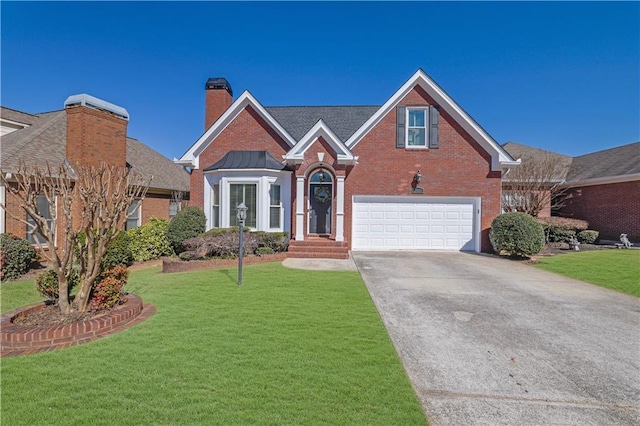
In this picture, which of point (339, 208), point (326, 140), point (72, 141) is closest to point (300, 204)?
point (339, 208)

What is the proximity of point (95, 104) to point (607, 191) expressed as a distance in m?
27.3

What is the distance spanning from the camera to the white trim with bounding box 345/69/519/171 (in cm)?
1362

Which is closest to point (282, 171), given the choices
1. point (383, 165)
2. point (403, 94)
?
point (383, 165)

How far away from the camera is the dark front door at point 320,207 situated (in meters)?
14.0

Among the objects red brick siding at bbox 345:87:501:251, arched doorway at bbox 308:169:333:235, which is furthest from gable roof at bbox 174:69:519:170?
arched doorway at bbox 308:169:333:235

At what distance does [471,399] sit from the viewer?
3.21 m

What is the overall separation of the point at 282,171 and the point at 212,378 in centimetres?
1082

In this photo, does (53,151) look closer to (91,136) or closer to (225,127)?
(91,136)

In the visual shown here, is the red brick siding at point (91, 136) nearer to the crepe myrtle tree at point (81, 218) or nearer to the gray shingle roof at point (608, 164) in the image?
the crepe myrtle tree at point (81, 218)

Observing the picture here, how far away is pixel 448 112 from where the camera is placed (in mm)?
13969

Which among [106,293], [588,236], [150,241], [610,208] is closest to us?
[106,293]

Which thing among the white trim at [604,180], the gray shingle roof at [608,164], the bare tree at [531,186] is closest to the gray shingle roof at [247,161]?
the bare tree at [531,186]

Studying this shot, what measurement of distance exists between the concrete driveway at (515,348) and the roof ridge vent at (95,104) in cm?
1418

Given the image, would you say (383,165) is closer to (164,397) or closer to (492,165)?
(492,165)
